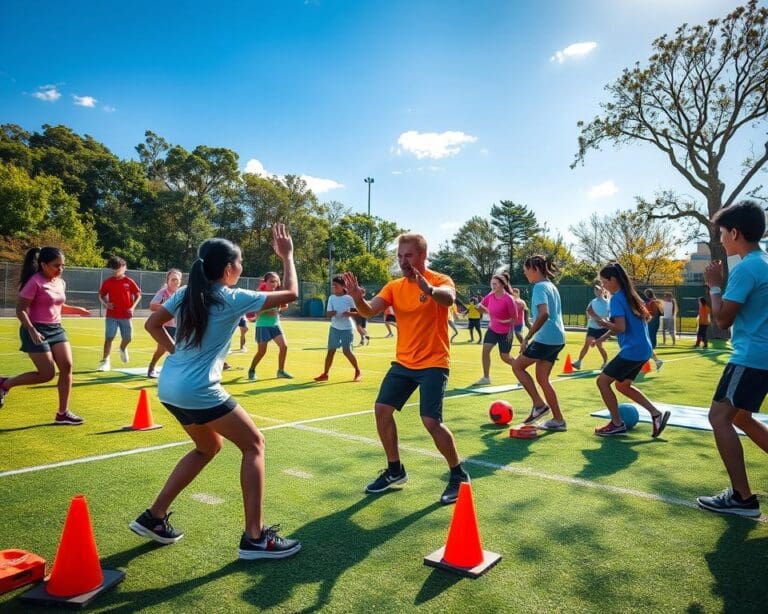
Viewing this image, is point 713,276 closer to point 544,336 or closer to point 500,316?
point 544,336

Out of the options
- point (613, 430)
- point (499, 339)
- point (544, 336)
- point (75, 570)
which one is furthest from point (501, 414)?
point (75, 570)

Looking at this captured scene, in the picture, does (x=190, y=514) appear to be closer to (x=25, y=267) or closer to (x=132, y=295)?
(x=25, y=267)

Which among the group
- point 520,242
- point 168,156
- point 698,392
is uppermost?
point 168,156

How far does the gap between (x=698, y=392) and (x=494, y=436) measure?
18.9 ft

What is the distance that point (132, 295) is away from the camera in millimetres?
11555

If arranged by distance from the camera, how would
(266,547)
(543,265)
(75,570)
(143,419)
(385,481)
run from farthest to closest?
(543,265)
(143,419)
(385,481)
(266,547)
(75,570)

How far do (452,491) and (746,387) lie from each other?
2.29 metres

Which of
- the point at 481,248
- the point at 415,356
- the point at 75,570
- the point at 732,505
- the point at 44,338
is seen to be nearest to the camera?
the point at 75,570

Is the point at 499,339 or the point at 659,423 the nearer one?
the point at 659,423

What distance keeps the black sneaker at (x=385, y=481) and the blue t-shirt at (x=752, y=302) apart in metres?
2.73

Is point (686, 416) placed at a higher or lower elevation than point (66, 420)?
lower

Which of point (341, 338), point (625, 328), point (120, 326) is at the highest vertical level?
point (625, 328)

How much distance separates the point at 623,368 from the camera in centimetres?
635

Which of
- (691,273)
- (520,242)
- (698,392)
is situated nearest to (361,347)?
(698,392)
